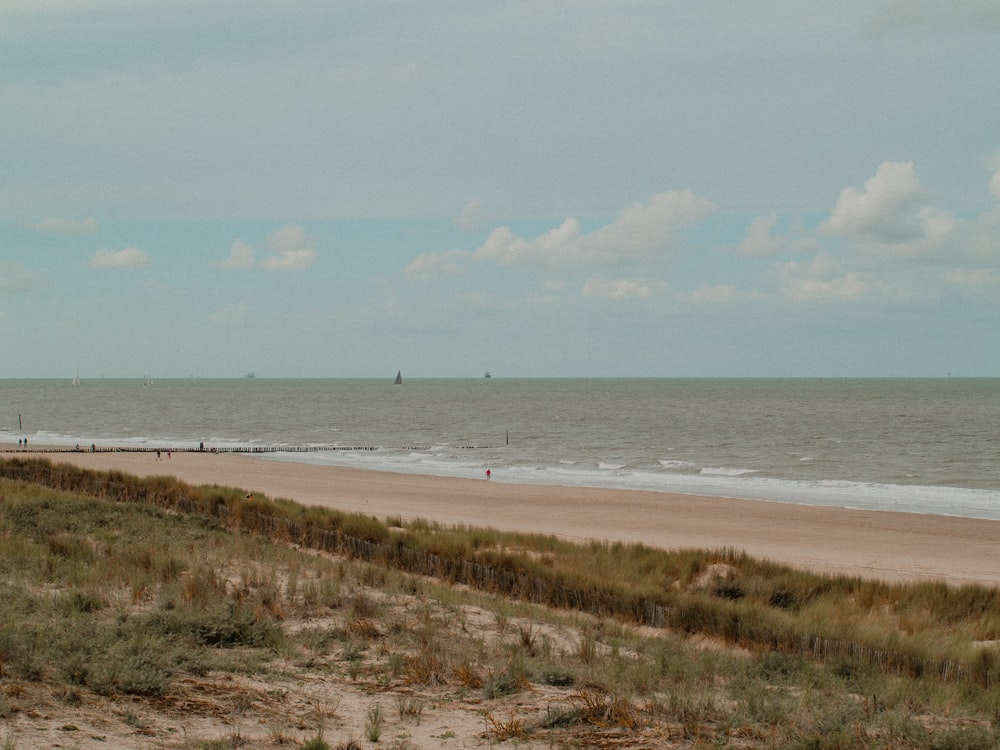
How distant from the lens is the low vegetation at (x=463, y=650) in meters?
7.30

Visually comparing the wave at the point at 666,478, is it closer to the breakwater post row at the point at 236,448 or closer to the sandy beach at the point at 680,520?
the breakwater post row at the point at 236,448

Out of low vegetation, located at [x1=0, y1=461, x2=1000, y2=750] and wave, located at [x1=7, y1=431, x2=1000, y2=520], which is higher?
low vegetation, located at [x1=0, y1=461, x2=1000, y2=750]

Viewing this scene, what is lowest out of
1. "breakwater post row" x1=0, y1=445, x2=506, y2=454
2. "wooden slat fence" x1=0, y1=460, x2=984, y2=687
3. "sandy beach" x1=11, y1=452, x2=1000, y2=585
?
"breakwater post row" x1=0, y1=445, x2=506, y2=454

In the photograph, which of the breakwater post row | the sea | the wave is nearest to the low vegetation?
the wave

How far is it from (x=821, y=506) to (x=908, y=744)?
29.7 metres

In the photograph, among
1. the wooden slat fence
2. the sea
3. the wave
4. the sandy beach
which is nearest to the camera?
the wooden slat fence

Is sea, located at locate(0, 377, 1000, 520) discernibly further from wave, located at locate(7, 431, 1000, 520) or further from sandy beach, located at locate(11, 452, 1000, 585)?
sandy beach, located at locate(11, 452, 1000, 585)

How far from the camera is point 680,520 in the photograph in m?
30.7

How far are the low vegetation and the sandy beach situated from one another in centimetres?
787

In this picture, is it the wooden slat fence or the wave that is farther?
the wave

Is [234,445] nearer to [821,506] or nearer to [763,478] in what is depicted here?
[763,478]

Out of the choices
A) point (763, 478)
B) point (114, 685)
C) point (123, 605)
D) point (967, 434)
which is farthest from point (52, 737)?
point (967, 434)

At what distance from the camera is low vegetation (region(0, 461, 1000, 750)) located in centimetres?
730

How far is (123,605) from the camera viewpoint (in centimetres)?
1079
